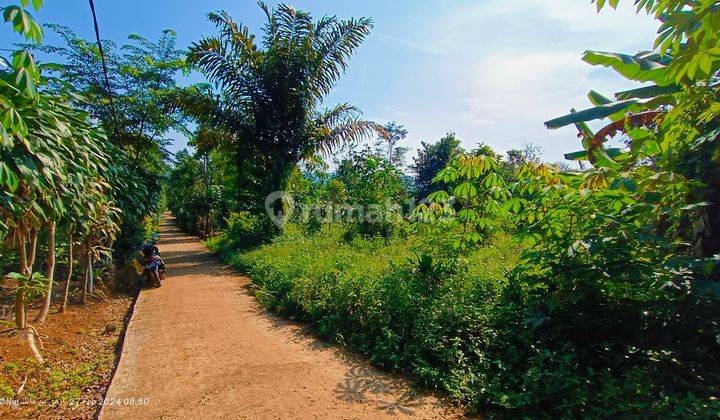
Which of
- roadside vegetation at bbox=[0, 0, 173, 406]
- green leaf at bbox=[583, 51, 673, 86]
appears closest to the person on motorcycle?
roadside vegetation at bbox=[0, 0, 173, 406]

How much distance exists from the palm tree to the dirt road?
6.43 meters

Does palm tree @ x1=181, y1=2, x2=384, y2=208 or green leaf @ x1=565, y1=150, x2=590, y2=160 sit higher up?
palm tree @ x1=181, y1=2, x2=384, y2=208

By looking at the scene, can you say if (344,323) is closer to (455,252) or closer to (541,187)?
(455,252)

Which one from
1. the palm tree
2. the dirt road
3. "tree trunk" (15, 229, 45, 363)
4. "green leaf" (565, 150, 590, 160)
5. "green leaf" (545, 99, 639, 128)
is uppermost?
the palm tree

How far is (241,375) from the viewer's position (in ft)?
11.7

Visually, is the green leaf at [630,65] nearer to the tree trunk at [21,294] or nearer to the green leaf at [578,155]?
the green leaf at [578,155]

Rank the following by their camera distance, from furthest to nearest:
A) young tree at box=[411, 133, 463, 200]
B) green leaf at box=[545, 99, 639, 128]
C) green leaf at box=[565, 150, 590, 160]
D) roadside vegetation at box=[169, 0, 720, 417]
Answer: young tree at box=[411, 133, 463, 200]
green leaf at box=[565, 150, 590, 160]
green leaf at box=[545, 99, 639, 128]
roadside vegetation at box=[169, 0, 720, 417]

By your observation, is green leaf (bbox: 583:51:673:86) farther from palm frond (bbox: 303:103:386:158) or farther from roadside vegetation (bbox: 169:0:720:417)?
palm frond (bbox: 303:103:386:158)

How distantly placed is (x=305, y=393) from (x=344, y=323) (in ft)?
4.48

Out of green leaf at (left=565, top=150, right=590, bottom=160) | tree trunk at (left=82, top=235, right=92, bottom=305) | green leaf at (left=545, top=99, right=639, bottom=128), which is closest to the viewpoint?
green leaf at (left=545, top=99, right=639, bottom=128)

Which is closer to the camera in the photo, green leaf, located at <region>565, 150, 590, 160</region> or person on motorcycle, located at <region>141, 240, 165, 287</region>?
green leaf, located at <region>565, 150, 590, 160</region>

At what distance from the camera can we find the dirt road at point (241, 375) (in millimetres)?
2969

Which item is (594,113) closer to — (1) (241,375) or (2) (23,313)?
(1) (241,375)

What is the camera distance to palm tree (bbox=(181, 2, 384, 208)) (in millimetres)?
10289
